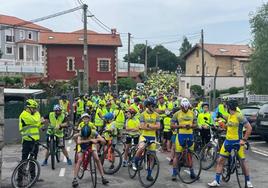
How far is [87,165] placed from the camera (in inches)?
429

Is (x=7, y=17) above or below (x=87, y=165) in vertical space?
above

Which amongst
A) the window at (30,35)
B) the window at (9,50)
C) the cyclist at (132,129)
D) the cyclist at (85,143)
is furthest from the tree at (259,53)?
the window at (30,35)

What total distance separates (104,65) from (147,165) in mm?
49980

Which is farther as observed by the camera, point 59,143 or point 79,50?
point 79,50

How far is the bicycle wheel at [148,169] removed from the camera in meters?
10.7

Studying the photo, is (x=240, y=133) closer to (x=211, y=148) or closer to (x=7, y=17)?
(x=211, y=148)

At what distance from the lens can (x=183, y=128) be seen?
37.4 feet

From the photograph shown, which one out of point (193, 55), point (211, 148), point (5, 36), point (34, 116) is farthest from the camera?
point (5, 36)

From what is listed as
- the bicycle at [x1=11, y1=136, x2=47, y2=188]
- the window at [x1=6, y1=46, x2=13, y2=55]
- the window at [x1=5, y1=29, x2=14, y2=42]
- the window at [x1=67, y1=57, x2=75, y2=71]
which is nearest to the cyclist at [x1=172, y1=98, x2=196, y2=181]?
the bicycle at [x1=11, y1=136, x2=47, y2=188]

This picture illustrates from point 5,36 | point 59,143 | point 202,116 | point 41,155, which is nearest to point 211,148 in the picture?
point 202,116

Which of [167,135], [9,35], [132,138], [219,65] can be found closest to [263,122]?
[167,135]

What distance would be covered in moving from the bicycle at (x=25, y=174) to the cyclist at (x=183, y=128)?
321 cm

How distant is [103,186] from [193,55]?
6453 centimetres

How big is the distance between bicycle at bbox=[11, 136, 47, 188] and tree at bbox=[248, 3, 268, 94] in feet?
106
